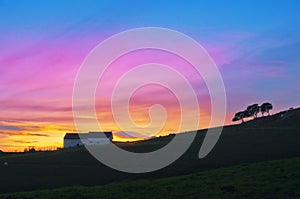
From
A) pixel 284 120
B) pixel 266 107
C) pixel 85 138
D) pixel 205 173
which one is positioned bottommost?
pixel 205 173

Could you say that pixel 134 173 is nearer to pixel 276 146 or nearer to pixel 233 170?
pixel 233 170

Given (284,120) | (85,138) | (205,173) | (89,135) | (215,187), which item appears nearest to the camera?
(215,187)

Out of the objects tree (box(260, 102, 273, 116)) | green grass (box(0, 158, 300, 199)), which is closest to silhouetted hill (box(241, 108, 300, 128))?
Result: tree (box(260, 102, 273, 116))

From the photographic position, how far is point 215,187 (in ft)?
111

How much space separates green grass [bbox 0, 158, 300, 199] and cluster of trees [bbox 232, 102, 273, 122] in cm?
11493

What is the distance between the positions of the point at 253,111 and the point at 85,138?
57452mm

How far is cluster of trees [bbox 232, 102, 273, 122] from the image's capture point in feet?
503

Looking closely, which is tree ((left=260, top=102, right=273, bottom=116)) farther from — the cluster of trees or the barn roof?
the barn roof

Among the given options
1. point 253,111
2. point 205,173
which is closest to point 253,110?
point 253,111

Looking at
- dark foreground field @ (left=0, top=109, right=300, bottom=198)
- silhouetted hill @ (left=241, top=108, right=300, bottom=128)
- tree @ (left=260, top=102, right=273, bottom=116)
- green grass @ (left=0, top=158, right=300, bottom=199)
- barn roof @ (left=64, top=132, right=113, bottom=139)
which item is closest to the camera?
green grass @ (left=0, top=158, right=300, bottom=199)

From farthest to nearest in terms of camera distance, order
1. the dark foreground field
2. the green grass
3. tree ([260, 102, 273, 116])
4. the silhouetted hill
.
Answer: tree ([260, 102, 273, 116]) < the silhouetted hill < the dark foreground field < the green grass

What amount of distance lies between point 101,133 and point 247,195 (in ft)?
447

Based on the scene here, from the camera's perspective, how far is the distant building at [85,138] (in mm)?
153462

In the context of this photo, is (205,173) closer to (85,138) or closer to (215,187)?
(215,187)
